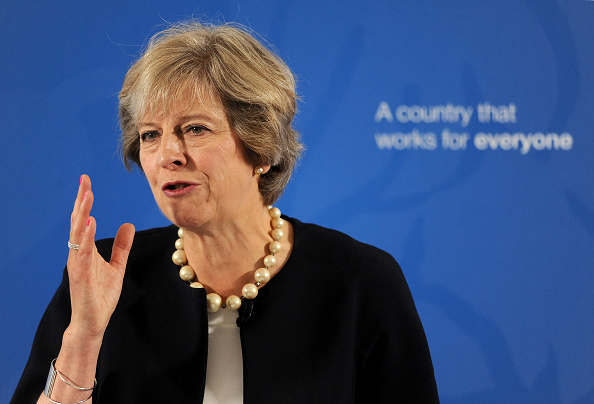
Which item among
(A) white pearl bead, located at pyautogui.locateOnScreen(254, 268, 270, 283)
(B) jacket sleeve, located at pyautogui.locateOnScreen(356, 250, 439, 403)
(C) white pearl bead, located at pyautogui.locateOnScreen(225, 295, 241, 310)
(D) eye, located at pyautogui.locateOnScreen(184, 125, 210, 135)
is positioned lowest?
(B) jacket sleeve, located at pyautogui.locateOnScreen(356, 250, 439, 403)

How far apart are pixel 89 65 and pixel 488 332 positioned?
1756 millimetres

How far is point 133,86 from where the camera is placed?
1257 millimetres

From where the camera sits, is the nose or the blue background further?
the blue background

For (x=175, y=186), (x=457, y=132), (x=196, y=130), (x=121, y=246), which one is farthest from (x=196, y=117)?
(x=457, y=132)

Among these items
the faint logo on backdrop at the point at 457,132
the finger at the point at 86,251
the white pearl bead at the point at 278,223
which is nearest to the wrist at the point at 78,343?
the finger at the point at 86,251

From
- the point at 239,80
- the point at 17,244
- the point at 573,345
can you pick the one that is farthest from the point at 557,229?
the point at 17,244

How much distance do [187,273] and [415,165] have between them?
1.18 meters

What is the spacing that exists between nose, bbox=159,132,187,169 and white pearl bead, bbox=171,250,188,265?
0.85ft

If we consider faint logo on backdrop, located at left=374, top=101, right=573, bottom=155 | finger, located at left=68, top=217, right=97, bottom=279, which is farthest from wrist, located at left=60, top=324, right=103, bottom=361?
faint logo on backdrop, located at left=374, top=101, right=573, bottom=155

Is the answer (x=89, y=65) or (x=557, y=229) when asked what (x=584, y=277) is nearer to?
(x=557, y=229)

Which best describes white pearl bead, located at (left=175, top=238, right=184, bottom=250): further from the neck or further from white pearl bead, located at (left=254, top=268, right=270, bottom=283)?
white pearl bead, located at (left=254, top=268, right=270, bottom=283)

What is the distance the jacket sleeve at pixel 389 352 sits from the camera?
4.27 ft

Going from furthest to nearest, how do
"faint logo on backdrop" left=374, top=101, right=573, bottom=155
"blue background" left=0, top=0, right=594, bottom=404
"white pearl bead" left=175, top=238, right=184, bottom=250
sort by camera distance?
"faint logo on backdrop" left=374, top=101, right=573, bottom=155 < "blue background" left=0, top=0, right=594, bottom=404 < "white pearl bead" left=175, top=238, right=184, bottom=250

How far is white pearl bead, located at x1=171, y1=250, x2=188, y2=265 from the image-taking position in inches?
53.2
